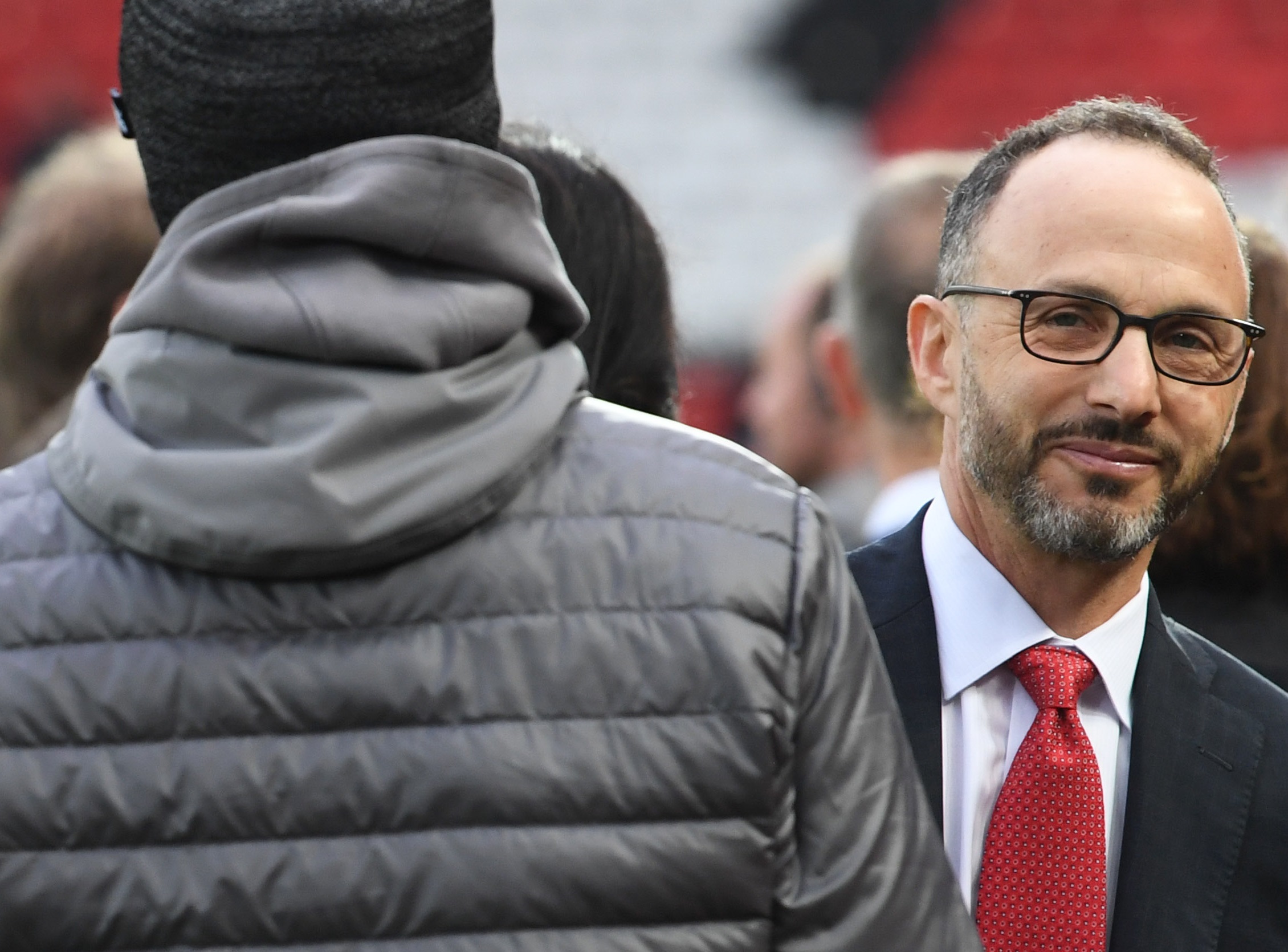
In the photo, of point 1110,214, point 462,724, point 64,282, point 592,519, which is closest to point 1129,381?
point 1110,214

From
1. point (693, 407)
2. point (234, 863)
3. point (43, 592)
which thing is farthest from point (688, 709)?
point (693, 407)

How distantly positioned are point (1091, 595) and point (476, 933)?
2.75 ft

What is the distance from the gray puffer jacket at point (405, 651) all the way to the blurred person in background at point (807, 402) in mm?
2534

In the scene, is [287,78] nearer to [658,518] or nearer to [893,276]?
[658,518]

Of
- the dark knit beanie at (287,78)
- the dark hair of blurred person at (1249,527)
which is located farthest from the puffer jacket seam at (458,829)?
the dark hair of blurred person at (1249,527)

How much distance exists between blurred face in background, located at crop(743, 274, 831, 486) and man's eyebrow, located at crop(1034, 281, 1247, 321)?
2.11 meters

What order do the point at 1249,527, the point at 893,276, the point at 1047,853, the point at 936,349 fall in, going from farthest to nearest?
1. the point at 893,276
2. the point at 1249,527
3. the point at 936,349
4. the point at 1047,853

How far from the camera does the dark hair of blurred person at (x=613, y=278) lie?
74.8 inches

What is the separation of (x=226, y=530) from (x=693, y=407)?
5274 millimetres

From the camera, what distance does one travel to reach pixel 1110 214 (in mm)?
1714

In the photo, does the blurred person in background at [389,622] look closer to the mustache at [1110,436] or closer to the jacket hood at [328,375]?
the jacket hood at [328,375]

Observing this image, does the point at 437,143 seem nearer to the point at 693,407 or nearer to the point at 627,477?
the point at 627,477

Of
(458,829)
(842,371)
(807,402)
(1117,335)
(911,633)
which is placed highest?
(1117,335)

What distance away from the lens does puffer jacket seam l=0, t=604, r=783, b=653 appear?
119cm
